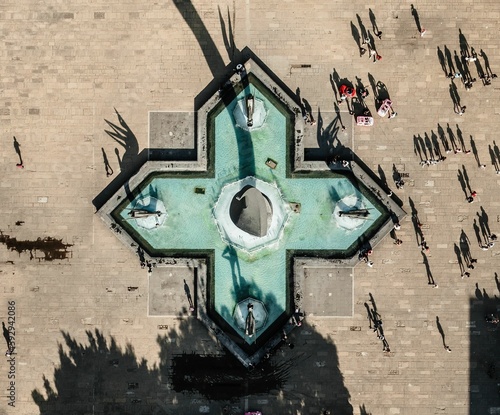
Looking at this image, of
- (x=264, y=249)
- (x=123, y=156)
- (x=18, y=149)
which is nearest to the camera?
(x=264, y=249)

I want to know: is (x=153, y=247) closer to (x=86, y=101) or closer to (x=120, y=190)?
(x=120, y=190)

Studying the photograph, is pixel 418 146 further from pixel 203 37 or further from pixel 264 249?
pixel 203 37

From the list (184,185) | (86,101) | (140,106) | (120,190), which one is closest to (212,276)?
(184,185)

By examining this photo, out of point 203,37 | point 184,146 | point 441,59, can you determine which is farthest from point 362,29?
point 184,146

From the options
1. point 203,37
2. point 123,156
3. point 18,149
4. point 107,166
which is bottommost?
point 107,166

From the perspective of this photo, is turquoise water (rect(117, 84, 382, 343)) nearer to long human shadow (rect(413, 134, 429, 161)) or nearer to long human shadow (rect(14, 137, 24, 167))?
long human shadow (rect(413, 134, 429, 161))

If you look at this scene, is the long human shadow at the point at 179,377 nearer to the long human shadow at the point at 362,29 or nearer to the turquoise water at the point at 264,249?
the turquoise water at the point at 264,249

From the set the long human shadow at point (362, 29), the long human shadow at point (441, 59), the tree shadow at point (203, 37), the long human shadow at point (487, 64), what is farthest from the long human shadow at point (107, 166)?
the long human shadow at point (487, 64)
